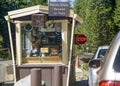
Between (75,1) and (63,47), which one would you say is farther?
(75,1)

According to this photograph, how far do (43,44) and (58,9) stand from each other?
1367mm

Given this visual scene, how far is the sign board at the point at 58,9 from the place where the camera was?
14.9m

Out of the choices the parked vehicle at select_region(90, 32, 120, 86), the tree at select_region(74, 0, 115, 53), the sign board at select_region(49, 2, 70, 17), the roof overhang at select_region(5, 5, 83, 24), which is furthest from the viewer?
the tree at select_region(74, 0, 115, 53)

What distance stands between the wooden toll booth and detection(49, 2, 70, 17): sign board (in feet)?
0.99

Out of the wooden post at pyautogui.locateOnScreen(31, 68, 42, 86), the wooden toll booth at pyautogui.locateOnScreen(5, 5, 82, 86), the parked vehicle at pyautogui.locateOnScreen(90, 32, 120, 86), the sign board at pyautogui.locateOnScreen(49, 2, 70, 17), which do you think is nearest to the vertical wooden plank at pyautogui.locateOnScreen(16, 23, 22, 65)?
the wooden toll booth at pyautogui.locateOnScreen(5, 5, 82, 86)

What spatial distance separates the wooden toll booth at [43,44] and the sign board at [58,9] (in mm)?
302

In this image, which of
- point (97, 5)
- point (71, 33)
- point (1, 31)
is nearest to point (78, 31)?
point (97, 5)

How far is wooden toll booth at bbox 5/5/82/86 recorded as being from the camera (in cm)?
1535

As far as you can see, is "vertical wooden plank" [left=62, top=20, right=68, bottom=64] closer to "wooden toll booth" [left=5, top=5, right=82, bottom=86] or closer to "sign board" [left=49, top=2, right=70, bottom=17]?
"wooden toll booth" [left=5, top=5, right=82, bottom=86]

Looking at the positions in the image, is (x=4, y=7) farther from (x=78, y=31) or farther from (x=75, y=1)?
(x=78, y=31)

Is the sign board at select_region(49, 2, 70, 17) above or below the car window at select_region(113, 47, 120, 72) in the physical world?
above

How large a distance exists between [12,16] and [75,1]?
31967mm

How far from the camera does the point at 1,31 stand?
4412 centimetres

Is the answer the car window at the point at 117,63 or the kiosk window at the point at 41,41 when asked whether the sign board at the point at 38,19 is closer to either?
the kiosk window at the point at 41,41
